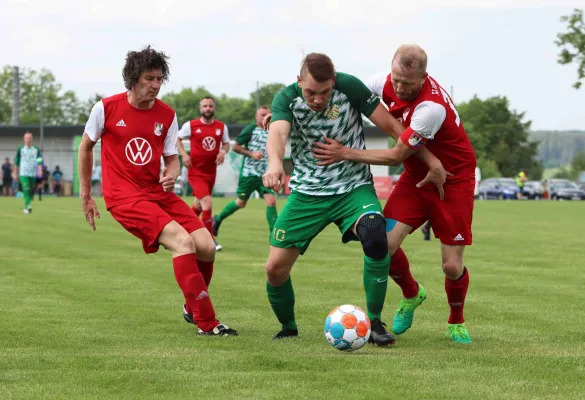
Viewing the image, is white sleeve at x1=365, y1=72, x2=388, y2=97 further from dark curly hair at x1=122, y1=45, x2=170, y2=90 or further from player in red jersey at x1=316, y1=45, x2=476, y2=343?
dark curly hair at x1=122, y1=45, x2=170, y2=90

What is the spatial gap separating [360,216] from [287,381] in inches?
68.4

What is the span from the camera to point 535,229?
932 inches

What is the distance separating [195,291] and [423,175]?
184cm

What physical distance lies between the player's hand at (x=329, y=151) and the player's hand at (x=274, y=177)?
18.2 inches

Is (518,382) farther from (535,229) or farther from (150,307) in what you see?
(535,229)

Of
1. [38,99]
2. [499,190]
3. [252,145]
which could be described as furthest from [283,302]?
[38,99]

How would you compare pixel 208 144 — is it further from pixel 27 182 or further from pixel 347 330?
pixel 27 182

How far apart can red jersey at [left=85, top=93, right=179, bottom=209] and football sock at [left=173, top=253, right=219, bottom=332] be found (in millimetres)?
579

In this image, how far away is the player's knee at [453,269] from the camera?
754cm

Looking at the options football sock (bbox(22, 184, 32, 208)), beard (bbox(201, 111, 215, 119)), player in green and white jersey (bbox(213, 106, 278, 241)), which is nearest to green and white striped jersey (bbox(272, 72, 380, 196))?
beard (bbox(201, 111, 215, 119))

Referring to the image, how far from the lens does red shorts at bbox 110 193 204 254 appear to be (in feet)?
25.2

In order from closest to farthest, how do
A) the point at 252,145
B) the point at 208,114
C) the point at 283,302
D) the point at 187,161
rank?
the point at 283,302
the point at 187,161
the point at 208,114
the point at 252,145

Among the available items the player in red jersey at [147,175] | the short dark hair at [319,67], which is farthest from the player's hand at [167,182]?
the short dark hair at [319,67]

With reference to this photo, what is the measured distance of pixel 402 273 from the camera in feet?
25.3
